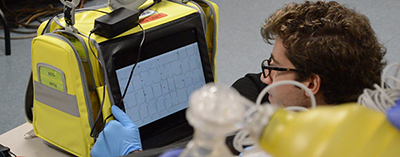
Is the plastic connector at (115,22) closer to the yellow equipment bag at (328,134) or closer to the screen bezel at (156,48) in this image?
the screen bezel at (156,48)

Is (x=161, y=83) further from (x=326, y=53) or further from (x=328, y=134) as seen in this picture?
(x=328, y=134)

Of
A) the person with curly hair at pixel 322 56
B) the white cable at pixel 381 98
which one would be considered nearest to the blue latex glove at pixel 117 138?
the person with curly hair at pixel 322 56

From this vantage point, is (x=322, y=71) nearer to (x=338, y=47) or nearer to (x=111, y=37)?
(x=338, y=47)

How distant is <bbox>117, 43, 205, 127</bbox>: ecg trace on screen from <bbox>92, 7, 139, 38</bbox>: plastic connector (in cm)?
12

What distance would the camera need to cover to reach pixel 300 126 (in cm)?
53

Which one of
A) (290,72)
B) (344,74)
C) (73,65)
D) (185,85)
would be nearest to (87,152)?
(73,65)

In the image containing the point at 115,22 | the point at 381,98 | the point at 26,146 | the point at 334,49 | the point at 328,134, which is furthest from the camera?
the point at 26,146

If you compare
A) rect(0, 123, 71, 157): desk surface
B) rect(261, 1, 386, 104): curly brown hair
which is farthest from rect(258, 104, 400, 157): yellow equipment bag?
rect(0, 123, 71, 157): desk surface

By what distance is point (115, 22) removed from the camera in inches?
46.8

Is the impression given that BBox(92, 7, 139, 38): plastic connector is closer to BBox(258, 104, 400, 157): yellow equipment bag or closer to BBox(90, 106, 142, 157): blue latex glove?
BBox(90, 106, 142, 157): blue latex glove

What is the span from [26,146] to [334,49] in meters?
0.97

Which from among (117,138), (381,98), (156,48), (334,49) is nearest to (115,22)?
(156,48)

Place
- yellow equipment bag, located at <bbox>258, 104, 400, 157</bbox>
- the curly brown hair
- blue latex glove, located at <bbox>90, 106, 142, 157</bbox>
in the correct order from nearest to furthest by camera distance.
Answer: yellow equipment bag, located at <bbox>258, 104, 400, 157</bbox>
the curly brown hair
blue latex glove, located at <bbox>90, 106, 142, 157</bbox>

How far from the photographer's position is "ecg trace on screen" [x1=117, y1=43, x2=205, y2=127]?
129 cm
